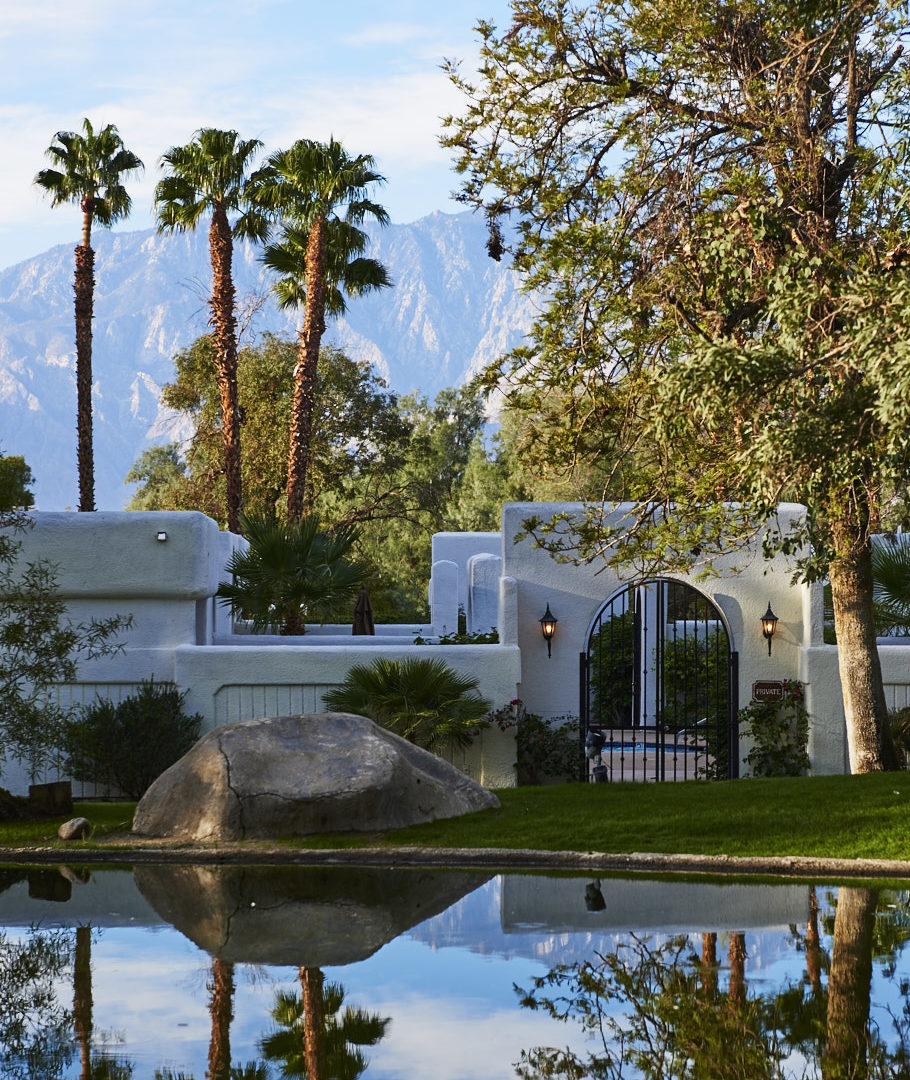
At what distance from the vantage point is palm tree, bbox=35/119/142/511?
96.5 ft

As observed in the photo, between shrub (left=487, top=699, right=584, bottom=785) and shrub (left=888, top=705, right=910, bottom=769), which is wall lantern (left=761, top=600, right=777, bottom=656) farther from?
shrub (left=487, top=699, right=584, bottom=785)

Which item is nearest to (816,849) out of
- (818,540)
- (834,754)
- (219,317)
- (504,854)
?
(504,854)

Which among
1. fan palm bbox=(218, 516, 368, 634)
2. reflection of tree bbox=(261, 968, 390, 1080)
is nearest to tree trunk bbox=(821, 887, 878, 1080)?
reflection of tree bbox=(261, 968, 390, 1080)

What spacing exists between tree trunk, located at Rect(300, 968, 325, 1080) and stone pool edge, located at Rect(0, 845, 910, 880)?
11.6ft

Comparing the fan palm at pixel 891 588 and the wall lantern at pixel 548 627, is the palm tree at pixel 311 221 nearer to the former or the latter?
the wall lantern at pixel 548 627

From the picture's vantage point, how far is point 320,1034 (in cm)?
659

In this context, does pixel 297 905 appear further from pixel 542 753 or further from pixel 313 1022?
pixel 542 753

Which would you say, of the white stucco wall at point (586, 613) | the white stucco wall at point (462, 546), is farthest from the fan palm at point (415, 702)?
the white stucco wall at point (462, 546)

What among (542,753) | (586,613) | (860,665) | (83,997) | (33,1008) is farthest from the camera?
(586,613)

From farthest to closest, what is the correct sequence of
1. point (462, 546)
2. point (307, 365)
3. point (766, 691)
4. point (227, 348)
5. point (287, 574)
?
point (227, 348) → point (307, 365) → point (462, 546) → point (287, 574) → point (766, 691)

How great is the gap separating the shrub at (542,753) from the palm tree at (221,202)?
1162cm

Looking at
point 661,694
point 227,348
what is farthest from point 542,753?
point 227,348

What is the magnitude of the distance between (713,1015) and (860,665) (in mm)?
8557

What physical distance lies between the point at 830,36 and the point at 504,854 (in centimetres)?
753
